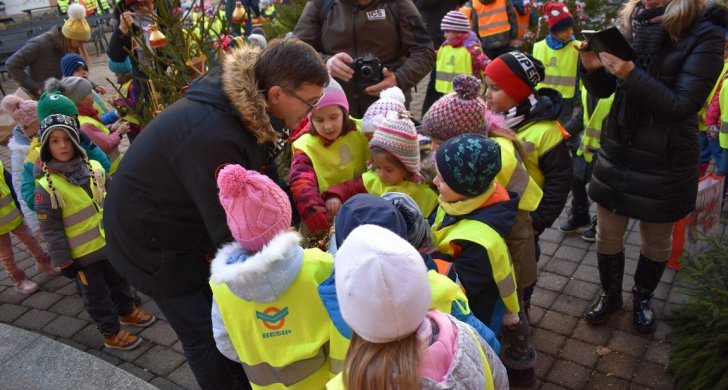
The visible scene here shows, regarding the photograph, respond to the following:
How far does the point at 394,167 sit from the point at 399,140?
166 millimetres

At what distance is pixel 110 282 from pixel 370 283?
3225 mm

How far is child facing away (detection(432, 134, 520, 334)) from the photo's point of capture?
2.45 metres

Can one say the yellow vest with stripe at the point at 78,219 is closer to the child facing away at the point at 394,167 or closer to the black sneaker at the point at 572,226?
the child facing away at the point at 394,167

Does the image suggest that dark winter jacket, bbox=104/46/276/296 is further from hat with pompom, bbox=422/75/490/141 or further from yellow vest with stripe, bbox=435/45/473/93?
yellow vest with stripe, bbox=435/45/473/93

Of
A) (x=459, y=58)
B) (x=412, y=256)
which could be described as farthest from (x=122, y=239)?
(x=459, y=58)

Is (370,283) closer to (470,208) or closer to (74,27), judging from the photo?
(470,208)

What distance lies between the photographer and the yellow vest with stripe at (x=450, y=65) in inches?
255

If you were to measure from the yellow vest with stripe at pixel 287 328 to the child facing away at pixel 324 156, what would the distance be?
3.14 ft

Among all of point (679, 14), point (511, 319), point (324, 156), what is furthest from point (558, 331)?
point (679, 14)

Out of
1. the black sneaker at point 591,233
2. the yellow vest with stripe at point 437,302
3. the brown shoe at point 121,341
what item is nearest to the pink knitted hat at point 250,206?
the yellow vest with stripe at point 437,302

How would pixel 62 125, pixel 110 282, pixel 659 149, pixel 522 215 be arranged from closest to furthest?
pixel 522 215
pixel 659 149
pixel 62 125
pixel 110 282

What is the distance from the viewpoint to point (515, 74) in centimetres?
309

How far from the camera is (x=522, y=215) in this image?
285 centimetres

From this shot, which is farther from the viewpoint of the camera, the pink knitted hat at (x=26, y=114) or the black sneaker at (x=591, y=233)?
the black sneaker at (x=591, y=233)
